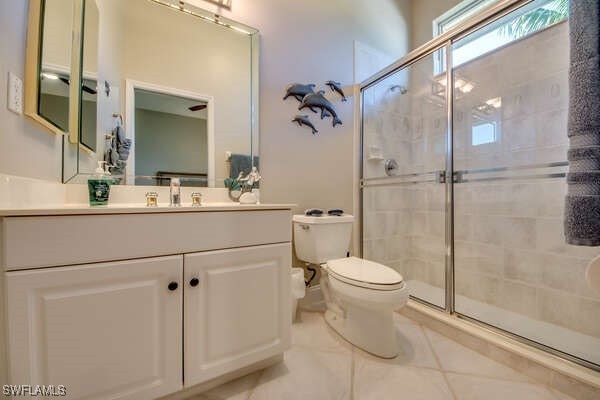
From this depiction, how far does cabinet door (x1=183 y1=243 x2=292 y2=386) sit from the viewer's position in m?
0.92

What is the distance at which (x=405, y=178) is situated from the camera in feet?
6.78

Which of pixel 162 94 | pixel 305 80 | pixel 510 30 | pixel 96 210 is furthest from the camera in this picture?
pixel 305 80

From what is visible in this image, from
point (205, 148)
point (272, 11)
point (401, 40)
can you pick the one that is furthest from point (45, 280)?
point (401, 40)

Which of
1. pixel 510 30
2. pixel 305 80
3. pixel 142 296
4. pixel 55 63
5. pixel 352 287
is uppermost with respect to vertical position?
pixel 510 30

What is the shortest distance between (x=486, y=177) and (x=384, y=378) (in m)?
1.37

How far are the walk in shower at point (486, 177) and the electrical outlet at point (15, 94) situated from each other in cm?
189

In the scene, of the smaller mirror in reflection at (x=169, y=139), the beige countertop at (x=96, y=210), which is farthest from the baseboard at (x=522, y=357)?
the smaller mirror in reflection at (x=169, y=139)

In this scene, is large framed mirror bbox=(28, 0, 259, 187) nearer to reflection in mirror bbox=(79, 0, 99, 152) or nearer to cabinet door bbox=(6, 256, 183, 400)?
reflection in mirror bbox=(79, 0, 99, 152)

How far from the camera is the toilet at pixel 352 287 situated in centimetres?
121

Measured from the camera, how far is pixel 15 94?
2.67ft

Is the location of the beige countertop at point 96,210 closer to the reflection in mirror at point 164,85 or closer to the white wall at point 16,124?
the white wall at point 16,124

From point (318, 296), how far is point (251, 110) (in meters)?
1.36

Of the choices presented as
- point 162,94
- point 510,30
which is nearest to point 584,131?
point 510,30

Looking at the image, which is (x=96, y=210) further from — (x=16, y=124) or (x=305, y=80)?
(x=305, y=80)
